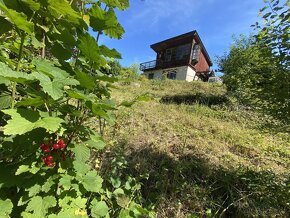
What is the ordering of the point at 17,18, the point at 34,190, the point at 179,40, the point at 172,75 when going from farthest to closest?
the point at 172,75 → the point at 179,40 → the point at 34,190 → the point at 17,18

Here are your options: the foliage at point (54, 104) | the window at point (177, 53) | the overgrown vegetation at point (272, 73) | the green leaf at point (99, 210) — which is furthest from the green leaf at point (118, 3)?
the window at point (177, 53)

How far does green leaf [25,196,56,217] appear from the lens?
1.41 metres

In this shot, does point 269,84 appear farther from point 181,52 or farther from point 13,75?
point 181,52

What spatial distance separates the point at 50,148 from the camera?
141cm

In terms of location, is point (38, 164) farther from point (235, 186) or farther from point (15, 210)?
point (235, 186)

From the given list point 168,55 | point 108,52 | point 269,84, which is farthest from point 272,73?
point 168,55

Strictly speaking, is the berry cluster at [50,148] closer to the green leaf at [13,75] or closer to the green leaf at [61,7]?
the green leaf at [13,75]

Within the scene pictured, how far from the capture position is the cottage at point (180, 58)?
99.1 ft

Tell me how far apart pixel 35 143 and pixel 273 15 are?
3756mm

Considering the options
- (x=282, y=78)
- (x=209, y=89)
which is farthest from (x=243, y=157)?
(x=209, y=89)

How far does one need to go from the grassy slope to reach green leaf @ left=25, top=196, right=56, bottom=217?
874mm

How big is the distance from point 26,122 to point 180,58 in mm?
31487

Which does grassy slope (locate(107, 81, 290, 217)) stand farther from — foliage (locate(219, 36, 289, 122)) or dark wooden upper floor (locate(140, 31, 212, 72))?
dark wooden upper floor (locate(140, 31, 212, 72))

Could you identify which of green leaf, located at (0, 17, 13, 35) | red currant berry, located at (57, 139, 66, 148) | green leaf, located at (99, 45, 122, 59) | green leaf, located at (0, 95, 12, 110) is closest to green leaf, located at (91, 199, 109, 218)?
red currant berry, located at (57, 139, 66, 148)
